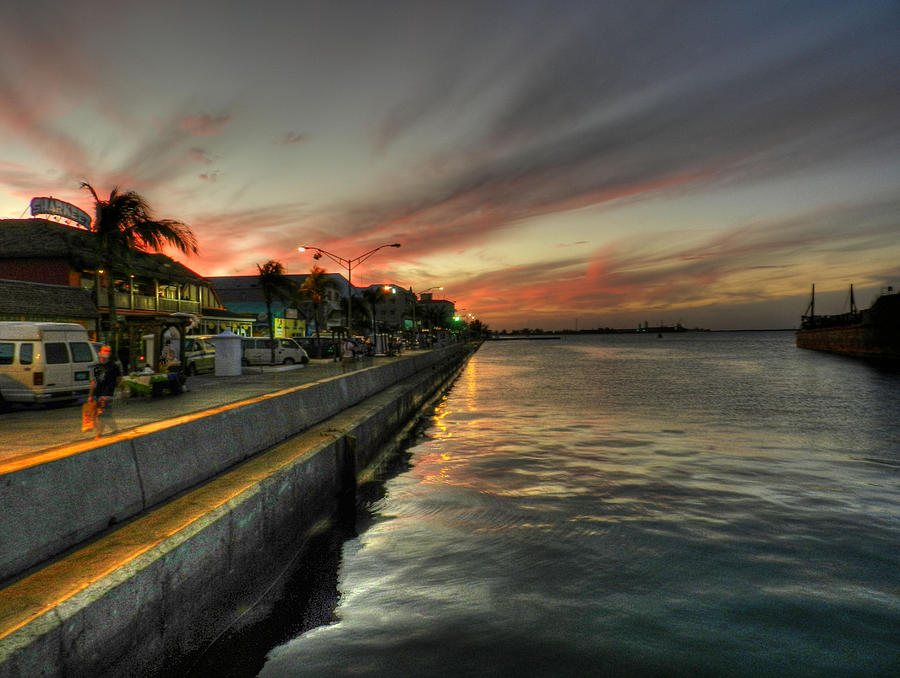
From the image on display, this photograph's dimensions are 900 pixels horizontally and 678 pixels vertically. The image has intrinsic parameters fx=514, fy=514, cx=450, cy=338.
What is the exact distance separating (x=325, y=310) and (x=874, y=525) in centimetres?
8632

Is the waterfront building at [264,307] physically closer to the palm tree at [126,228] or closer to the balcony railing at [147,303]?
the balcony railing at [147,303]

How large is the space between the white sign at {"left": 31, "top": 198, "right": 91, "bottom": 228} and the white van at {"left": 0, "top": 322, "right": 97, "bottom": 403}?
109 ft

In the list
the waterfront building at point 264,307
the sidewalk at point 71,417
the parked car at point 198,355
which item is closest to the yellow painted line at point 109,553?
the sidewalk at point 71,417

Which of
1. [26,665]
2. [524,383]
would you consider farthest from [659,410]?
[26,665]

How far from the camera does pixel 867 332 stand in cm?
7494

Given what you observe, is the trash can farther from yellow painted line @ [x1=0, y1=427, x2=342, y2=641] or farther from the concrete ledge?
yellow painted line @ [x1=0, y1=427, x2=342, y2=641]

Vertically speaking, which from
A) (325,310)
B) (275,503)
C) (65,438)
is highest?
(325,310)

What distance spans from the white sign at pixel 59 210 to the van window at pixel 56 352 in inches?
1329

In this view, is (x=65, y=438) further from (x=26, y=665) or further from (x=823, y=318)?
(x=823, y=318)

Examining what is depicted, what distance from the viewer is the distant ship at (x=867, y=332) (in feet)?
220

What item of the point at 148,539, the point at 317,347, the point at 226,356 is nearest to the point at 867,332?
the point at 317,347

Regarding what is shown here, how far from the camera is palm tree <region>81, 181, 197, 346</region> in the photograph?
23125 millimetres

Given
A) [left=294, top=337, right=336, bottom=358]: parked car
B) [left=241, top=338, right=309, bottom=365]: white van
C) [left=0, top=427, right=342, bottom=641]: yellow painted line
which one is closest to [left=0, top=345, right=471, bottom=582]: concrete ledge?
[left=0, top=427, right=342, bottom=641]: yellow painted line

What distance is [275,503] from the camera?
7.06 meters
